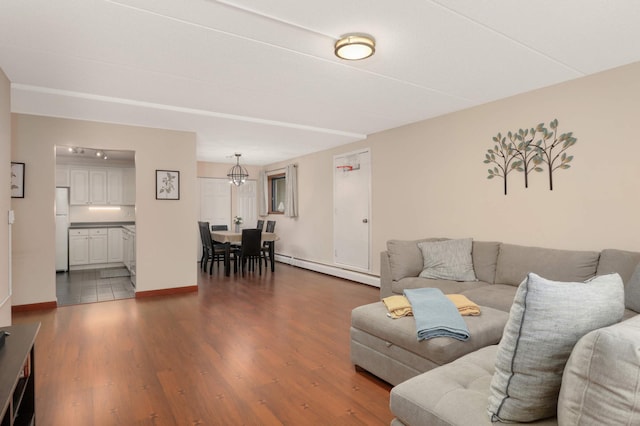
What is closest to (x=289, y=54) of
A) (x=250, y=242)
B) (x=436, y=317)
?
(x=436, y=317)

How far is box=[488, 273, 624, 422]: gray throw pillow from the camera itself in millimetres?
1140

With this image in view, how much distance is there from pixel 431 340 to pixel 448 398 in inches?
28.7

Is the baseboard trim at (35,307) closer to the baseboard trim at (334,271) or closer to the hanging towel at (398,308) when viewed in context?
the baseboard trim at (334,271)

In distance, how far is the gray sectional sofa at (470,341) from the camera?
3.27 ft

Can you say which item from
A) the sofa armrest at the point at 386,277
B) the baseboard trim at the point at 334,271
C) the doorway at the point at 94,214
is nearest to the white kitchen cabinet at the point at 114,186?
the doorway at the point at 94,214

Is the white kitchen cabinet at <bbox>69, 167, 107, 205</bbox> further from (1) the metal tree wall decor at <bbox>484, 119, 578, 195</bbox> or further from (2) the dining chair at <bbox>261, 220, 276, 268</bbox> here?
(1) the metal tree wall decor at <bbox>484, 119, 578, 195</bbox>

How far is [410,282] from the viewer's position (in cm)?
377

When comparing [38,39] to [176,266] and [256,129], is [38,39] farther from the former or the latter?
[176,266]

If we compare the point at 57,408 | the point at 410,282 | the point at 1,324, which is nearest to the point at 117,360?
the point at 57,408

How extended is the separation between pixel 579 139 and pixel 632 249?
3.41ft

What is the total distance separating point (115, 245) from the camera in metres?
7.41

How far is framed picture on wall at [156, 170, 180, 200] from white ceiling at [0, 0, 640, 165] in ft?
3.03

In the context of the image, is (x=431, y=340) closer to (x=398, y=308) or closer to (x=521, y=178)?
(x=398, y=308)

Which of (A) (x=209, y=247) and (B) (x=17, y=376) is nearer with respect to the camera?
(B) (x=17, y=376)
